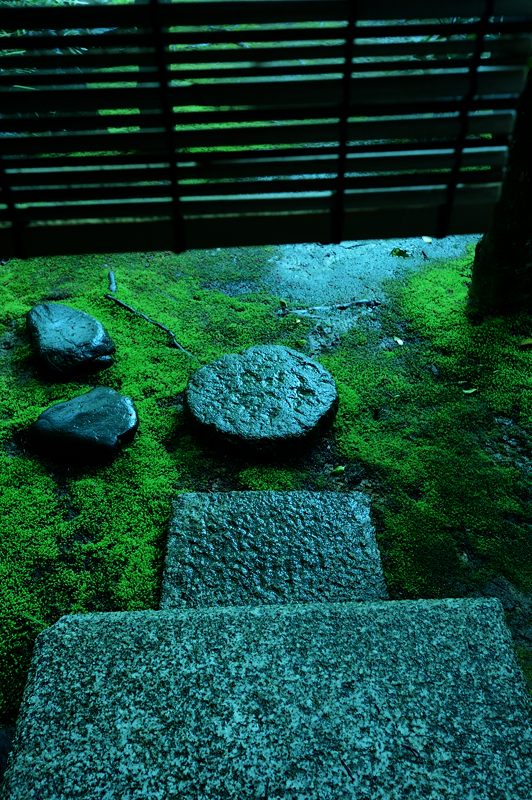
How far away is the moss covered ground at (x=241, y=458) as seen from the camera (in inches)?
102

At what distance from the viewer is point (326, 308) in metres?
4.32

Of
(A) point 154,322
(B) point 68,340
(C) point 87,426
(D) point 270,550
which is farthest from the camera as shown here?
(A) point 154,322

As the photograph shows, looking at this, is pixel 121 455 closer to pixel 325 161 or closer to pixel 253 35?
pixel 325 161

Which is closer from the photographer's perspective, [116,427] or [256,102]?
[256,102]

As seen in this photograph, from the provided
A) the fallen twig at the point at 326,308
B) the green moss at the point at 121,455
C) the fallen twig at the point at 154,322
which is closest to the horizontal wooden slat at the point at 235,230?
the green moss at the point at 121,455

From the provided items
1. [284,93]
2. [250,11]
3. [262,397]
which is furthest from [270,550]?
[250,11]

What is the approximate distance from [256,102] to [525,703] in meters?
1.53

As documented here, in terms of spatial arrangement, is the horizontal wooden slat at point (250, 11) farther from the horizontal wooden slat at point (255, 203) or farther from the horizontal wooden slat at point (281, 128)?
the horizontal wooden slat at point (255, 203)

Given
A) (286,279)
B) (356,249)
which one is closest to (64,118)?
(286,279)

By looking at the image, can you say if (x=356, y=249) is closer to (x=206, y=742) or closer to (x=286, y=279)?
(x=286, y=279)

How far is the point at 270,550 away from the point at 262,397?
0.97 meters

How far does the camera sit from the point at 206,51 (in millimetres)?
1137

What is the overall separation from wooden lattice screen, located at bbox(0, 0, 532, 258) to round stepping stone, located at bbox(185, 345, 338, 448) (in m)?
1.92

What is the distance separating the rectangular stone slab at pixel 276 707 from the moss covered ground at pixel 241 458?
858 millimetres
